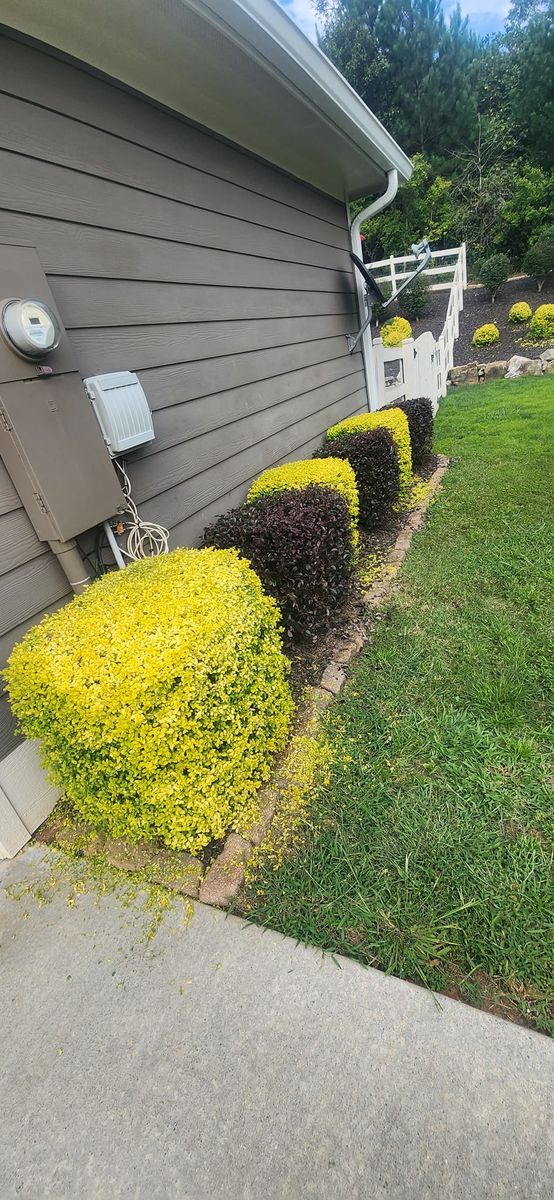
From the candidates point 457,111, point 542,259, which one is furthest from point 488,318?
point 457,111

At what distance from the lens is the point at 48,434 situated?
1.78m

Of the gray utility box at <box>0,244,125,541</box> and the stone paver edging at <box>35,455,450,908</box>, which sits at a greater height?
the gray utility box at <box>0,244,125,541</box>

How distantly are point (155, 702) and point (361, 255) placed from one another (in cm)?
575

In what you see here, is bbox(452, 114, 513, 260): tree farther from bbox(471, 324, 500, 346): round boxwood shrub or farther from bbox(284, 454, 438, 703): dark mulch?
bbox(284, 454, 438, 703): dark mulch

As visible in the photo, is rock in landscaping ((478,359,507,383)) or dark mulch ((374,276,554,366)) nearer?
rock in landscaping ((478,359,507,383))

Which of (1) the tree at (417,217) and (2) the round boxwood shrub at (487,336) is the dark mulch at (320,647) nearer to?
(2) the round boxwood shrub at (487,336)

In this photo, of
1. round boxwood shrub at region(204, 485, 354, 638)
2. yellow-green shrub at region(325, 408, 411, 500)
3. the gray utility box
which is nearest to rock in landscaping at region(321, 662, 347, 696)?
round boxwood shrub at region(204, 485, 354, 638)

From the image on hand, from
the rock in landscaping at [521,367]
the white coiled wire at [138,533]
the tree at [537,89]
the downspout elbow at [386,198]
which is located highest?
the tree at [537,89]

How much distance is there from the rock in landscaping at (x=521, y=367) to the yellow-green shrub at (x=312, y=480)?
8493 millimetres

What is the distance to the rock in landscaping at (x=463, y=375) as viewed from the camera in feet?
33.4

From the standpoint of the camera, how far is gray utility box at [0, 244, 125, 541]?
167cm

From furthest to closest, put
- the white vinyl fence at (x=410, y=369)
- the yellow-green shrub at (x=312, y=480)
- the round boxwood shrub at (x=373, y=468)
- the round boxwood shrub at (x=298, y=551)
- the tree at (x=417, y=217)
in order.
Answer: the tree at (x=417, y=217) → the white vinyl fence at (x=410, y=369) → the round boxwood shrub at (x=373, y=468) → the yellow-green shrub at (x=312, y=480) → the round boxwood shrub at (x=298, y=551)

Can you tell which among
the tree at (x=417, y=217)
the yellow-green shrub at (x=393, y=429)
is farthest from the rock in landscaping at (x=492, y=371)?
the tree at (x=417, y=217)

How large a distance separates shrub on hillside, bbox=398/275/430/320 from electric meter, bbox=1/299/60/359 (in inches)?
565
